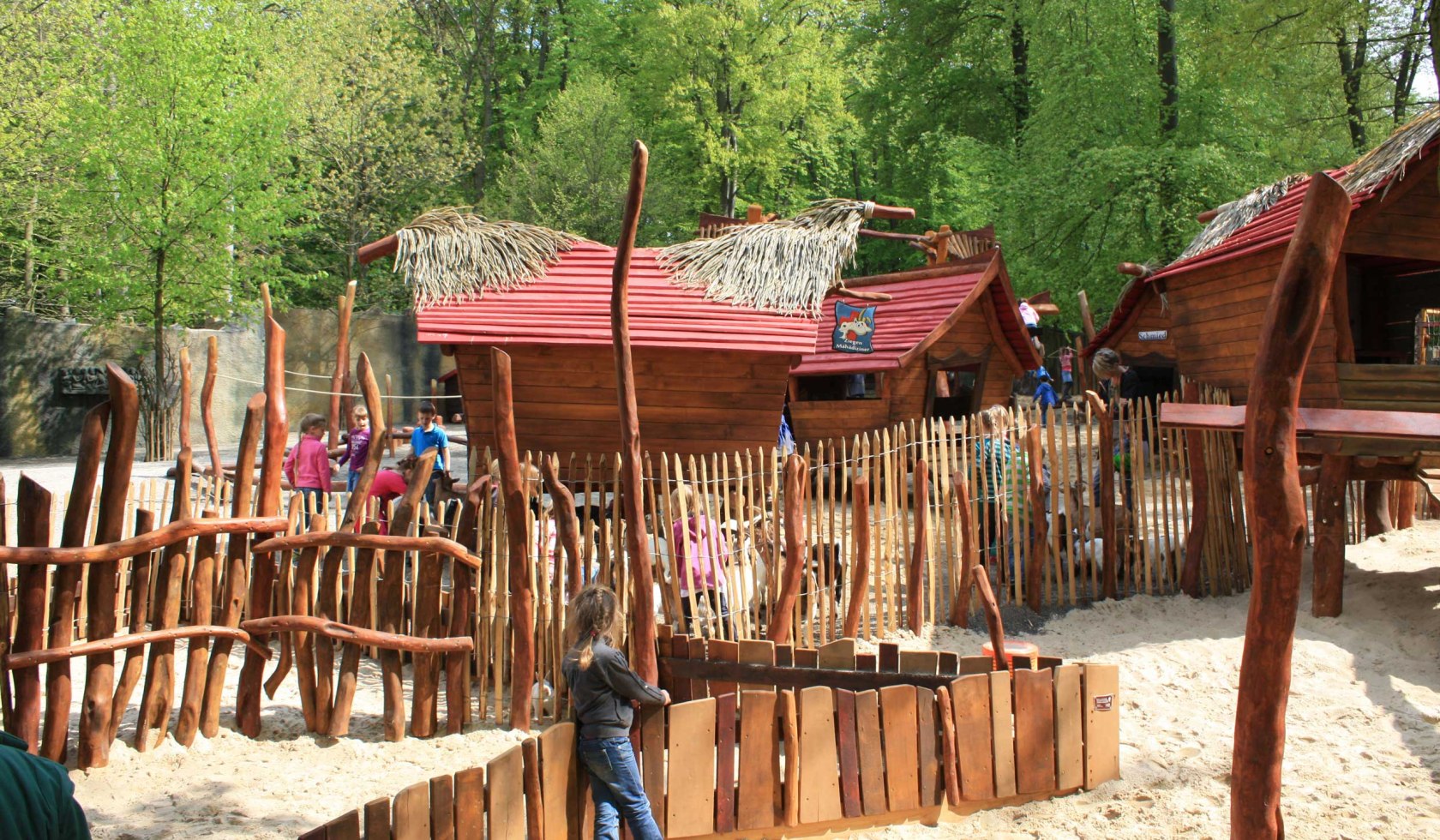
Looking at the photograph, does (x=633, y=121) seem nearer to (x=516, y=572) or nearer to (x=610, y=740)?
(x=516, y=572)

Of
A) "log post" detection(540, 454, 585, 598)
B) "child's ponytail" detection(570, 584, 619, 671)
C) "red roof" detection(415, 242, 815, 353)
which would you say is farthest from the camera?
"red roof" detection(415, 242, 815, 353)

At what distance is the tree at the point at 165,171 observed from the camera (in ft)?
62.1

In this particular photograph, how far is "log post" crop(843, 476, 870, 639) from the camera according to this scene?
7547 mm

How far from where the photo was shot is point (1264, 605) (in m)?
3.60

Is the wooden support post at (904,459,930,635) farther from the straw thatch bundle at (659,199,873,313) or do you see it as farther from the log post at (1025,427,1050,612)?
the straw thatch bundle at (659,199,873,313)

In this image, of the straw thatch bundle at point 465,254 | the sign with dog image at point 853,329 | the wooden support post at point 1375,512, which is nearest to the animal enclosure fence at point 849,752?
the straw thatch bundle at point 465,254

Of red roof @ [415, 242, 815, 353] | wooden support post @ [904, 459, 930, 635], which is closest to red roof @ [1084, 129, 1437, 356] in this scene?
wooden support post @ [904, 459, 930, 635]

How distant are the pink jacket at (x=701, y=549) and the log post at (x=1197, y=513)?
4193 mm

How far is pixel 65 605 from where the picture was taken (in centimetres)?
534

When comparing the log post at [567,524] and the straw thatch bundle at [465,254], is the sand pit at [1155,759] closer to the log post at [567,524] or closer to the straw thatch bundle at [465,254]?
the log post at [567,524]

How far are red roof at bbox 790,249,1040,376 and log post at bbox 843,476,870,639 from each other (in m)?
6.41

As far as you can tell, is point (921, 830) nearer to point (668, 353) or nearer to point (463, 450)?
point (668, 353)

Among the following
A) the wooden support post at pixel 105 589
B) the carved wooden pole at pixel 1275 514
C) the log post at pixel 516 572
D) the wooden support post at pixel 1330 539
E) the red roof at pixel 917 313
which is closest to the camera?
the carved wooden pole at pixel 1275 514

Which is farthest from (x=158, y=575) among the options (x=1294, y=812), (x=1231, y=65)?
(x=1231, y=65)
